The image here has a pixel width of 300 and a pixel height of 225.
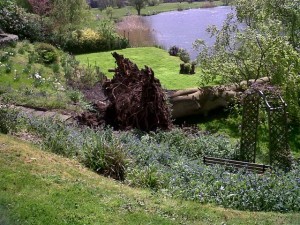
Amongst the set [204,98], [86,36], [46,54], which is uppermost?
[46,54]

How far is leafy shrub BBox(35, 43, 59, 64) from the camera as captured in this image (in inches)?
747

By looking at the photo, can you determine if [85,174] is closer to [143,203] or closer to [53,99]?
[143,203]

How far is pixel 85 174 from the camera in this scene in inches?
281

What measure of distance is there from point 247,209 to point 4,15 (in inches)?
780

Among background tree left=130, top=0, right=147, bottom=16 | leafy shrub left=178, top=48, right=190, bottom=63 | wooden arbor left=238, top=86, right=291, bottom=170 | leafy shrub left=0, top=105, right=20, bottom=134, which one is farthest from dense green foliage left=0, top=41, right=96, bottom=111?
background tree left=130, top=0, right=147, bottom=16

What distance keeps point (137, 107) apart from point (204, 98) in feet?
11.1

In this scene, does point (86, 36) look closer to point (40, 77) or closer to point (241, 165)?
point (40, 77)

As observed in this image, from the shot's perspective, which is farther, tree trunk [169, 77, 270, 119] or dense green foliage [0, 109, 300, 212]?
tree trunk [169, 77, 270, 119]

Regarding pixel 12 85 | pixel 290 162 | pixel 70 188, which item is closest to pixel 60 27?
pixel 12 85

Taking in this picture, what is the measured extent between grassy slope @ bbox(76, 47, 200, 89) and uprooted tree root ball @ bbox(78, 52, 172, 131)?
5.43 metres

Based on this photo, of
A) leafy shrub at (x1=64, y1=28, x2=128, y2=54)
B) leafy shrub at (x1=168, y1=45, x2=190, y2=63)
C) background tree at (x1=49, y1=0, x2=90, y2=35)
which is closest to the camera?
leafy shrub at (x1=168, y1=45, x2=190, y2=63)

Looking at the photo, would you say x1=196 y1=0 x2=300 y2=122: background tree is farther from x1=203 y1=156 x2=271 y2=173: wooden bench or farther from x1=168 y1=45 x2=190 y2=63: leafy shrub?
x1=168 y1=45 x2=190 y2=63: leafy shrub

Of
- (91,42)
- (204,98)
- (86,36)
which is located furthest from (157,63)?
(204,98)

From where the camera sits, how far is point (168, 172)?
773 centimetres
